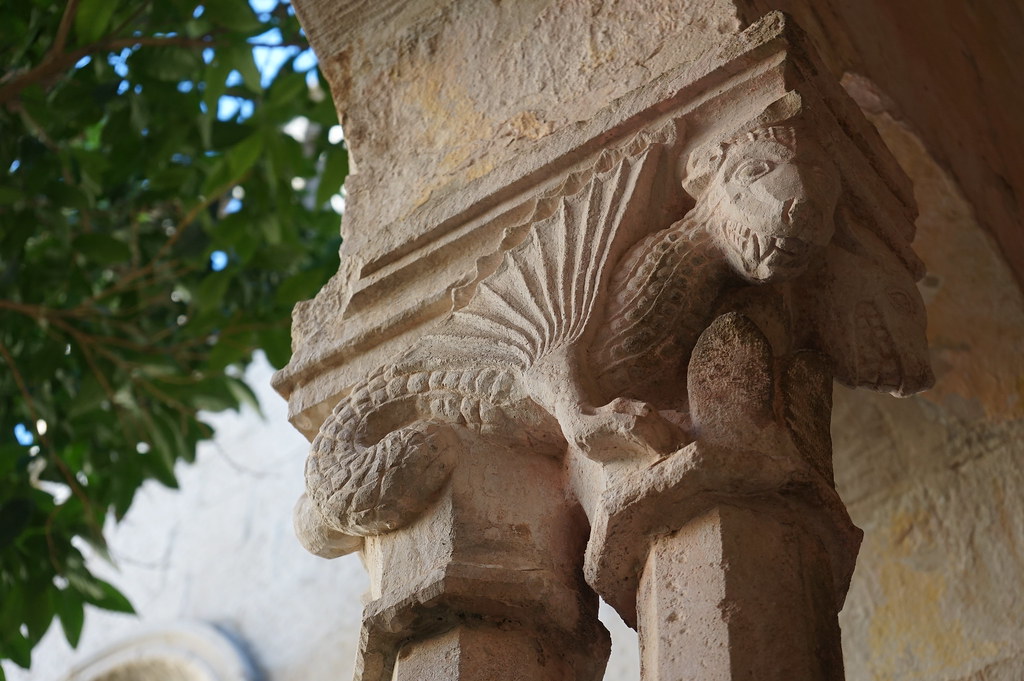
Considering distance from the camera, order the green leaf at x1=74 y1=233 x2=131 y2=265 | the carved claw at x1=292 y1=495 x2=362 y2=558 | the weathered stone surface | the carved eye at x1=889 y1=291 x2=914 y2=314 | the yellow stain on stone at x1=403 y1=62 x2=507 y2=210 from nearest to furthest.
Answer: the carved eye at x1=889 y1=291 x2=914 y2=314, the carved claw at x1=292 y1=495 x2=362 y2=558, the yellow stain on stone at x1=403 y1=62 x2=507 y2=210, the weathered stone surface, the green leaf at x1=74 y1=233 x2=131 y2=265

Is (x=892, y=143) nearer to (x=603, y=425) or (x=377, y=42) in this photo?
(x=377, y=42)

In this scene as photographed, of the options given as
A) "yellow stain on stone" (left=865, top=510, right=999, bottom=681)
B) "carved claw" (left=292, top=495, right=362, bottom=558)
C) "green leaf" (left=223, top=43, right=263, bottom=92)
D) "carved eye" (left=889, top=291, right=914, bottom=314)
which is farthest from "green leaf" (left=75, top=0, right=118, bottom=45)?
"yellow stain on stone" (left=865, top=510, right=999, bottom=681)

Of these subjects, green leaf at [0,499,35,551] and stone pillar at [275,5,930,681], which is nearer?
stone pillar at [275,5,930,681]

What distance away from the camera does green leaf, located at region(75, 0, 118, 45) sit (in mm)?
2557

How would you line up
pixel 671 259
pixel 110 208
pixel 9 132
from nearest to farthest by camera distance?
pixel 671 259 < pixel 9 132 < pixel 110 208

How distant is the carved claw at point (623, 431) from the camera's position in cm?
144

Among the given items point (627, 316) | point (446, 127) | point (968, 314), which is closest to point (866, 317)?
point (627, 316)

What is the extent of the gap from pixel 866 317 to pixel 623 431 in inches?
14.4

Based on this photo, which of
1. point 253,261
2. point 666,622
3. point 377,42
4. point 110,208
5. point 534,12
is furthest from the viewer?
point 110,208

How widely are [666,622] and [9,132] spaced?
2266mm

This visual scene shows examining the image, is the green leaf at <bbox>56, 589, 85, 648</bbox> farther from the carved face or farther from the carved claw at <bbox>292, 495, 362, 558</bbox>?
the carved face

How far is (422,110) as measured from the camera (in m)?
2.03

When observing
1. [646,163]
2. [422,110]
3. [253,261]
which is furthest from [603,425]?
[253,261]

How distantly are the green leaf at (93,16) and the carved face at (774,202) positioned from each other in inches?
57.8
